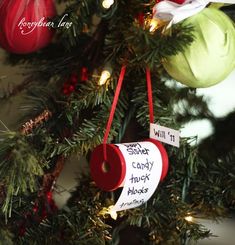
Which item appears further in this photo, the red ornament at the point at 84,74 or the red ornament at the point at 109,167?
the red ornament at the point at 84,74

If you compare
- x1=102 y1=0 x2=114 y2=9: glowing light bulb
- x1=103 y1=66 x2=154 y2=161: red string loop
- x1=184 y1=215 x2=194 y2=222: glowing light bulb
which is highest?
x1=102 y1=0 x2=114 y2=9: glowing light bulb

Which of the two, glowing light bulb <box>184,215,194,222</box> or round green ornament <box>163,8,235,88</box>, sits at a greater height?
round green ornament <box>163,8,235,88</box>

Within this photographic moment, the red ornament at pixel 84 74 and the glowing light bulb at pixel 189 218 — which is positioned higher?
the red ornament at pixel 84 74

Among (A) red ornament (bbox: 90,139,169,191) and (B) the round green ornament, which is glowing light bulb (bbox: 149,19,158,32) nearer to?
(B) the round green ornament

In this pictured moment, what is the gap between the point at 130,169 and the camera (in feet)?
1.71

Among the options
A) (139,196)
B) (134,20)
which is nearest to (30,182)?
(139,196)

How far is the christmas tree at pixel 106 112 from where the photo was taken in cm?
51

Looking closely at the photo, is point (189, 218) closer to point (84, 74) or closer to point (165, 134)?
point (165, 134)

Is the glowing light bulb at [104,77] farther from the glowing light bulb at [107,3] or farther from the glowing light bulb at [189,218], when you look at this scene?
the glowing light bulb at [189,218]

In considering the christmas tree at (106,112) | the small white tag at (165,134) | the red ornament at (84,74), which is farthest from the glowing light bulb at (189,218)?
the red ornament at (84,74)

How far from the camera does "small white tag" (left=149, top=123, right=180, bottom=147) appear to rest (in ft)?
1.83

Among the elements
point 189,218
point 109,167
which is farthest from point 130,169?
point 189,218

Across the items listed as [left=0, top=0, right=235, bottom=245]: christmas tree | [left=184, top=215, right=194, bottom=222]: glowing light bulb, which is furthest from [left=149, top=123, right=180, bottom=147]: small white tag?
[left=184, top=215, right=194, bottom=222]: glowing light bulb

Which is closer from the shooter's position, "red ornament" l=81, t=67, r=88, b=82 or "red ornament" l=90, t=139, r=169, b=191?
"red ornament" l=90, t=139, r=169, b=191
